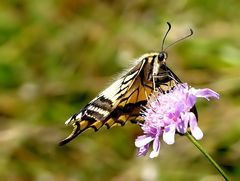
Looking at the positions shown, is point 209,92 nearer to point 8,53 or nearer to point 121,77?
point 121,77

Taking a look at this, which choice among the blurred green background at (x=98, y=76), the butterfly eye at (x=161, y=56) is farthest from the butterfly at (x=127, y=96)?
the blurred green background at (x=98, y=76)

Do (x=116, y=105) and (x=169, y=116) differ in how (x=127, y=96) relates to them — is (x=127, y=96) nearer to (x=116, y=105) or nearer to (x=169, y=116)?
(x=116, y=105)

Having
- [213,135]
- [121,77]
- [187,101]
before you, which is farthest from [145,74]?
[213,135]

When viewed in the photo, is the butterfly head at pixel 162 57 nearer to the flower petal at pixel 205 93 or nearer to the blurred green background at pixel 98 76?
the flower petal at pixel 205 93

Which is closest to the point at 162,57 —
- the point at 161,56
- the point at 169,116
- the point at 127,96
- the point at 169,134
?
the point at 161,56

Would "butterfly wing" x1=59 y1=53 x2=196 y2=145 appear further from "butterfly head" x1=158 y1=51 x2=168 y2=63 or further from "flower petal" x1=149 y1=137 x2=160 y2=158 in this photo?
"flower petal" x1=149 y1=137 x2=160 y2=158
